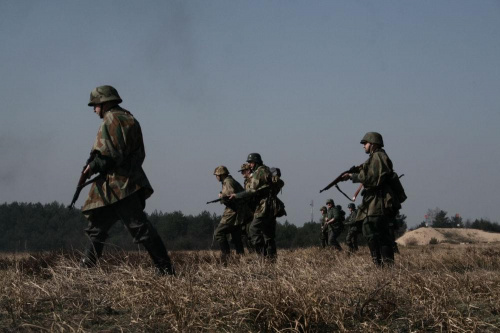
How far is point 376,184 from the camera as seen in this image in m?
8.91

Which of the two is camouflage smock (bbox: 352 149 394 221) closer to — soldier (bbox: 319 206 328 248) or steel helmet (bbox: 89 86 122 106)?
steel helmet (bbox: 89 86 122 106)

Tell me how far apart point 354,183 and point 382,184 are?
45 cm

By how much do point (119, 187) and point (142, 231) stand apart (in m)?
0.49

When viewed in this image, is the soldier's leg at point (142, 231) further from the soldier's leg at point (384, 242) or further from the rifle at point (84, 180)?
the soldier's leg at point (384, 242)

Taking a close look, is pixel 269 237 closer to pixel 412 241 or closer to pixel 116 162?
pixel 116 162

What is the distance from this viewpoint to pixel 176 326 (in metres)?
4.31

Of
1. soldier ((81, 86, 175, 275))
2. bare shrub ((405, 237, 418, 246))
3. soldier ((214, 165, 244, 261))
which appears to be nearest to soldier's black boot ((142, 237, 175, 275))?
soldier ((81, 86, 175, 275))

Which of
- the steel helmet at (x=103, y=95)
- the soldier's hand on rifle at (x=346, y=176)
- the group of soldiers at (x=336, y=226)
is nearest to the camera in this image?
the steel helmet at (x=103, y=95)

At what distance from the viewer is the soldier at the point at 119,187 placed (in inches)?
270

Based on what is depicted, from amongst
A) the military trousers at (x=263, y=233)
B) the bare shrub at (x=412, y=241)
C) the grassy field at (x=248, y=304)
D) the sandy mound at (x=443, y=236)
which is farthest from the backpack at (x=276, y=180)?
the bare shrub at (x=412, y=241)

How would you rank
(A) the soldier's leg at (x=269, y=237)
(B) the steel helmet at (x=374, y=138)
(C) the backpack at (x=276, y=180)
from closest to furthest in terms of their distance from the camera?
(B) the steel helmet at (x=374, y=138)
(A) the soldier's leg at (x=269, y=237)
(C) the backpack at (x=276, y=180)

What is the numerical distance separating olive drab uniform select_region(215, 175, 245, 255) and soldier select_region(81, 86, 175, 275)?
6.42 metres

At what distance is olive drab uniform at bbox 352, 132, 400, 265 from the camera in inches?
352

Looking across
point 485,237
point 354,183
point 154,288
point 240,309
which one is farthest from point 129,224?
point 485,237
